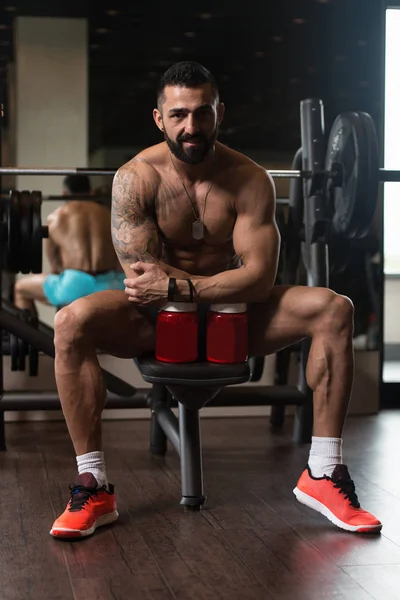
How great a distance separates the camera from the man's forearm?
2.46 m

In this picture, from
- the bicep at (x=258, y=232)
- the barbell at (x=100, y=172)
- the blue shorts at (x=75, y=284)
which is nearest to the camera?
the bicep at (x=258, y=232)

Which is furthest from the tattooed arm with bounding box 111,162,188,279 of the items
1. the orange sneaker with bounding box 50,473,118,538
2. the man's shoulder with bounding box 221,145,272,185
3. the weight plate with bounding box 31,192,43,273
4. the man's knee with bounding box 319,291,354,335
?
the weight plate with bounding box 31,192,43,273

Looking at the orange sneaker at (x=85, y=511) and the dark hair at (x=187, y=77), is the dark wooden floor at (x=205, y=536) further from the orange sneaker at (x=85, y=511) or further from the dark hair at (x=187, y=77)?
the dark hair at (x=187, y=77)

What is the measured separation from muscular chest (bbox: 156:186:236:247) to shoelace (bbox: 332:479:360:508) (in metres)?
0.78

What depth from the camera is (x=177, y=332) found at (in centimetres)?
243

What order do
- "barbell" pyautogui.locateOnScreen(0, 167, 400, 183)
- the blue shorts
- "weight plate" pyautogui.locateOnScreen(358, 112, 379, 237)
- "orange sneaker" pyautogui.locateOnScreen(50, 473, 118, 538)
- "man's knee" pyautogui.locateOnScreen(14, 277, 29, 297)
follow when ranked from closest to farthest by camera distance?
"orange sneaker" pyautogui.locateOnScreen(50, 473, 118, 538) < "weight plate" pyautogui.locateOnScreen(358, 112, 379, 237) < "barbell" pyautogui.locateOnScreen(0, 167, 400, 183) < the blue shorts < "man's knee" pyautogui.locateOnScreen(14, 277, 29, 297)

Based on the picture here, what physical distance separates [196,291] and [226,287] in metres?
0.08

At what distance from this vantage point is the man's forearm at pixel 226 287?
2.46 metres

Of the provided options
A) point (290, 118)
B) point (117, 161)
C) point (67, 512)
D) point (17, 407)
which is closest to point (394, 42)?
point (290, 118)

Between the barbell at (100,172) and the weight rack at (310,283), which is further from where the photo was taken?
the weight rack at (310,283)

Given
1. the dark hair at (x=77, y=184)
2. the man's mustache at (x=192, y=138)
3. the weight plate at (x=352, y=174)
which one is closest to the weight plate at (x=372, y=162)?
the weight plate at (x=352, y=174)

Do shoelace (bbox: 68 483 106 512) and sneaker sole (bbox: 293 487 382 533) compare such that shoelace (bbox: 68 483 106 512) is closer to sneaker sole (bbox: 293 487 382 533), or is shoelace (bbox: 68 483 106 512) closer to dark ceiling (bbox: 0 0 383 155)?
sneaker sole (bbox: 293 487 382 533)

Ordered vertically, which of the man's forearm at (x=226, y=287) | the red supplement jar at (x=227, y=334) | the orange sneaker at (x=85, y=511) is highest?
the man's forearm at (x=226, y=287)

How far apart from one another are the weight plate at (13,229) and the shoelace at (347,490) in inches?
61.0
